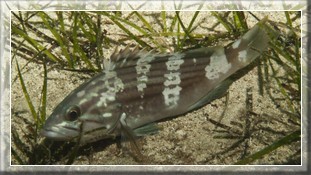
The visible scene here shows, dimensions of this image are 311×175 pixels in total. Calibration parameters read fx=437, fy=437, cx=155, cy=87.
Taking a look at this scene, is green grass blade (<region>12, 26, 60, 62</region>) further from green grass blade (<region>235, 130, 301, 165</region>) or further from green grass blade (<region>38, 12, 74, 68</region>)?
green grass blade (<region>235, 130, 301, 165</region>)

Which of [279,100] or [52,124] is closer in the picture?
[52,124]

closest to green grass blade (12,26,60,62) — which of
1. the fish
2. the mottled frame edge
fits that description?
the mottled frame edge

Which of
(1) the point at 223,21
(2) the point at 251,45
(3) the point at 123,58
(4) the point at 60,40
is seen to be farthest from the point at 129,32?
(2) the point at 251,45

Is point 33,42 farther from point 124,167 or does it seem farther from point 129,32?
point 124,167

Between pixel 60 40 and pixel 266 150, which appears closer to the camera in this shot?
pixel 266 150

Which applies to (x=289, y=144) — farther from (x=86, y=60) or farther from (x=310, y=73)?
(x=86, y=60)

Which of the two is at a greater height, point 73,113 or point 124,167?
point 73,113

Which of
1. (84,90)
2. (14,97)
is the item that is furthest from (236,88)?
(14,97)
